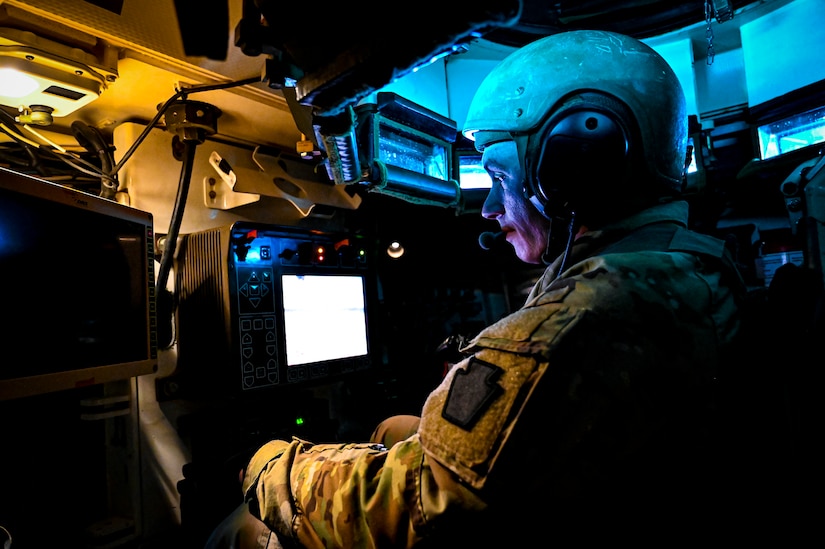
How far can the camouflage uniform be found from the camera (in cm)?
69

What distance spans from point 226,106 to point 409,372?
5.45ft

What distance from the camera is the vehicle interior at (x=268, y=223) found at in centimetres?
85

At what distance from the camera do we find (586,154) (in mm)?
975

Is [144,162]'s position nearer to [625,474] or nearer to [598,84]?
[598,84]

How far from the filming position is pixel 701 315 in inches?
30.4

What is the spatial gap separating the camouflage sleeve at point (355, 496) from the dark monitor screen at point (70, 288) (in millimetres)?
584

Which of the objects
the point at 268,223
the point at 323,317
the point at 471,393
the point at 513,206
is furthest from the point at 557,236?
the point at 268,223

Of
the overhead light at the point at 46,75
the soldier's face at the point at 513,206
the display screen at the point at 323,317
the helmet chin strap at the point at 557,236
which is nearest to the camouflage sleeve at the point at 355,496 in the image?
the helmet chin strap at the point at 557,236

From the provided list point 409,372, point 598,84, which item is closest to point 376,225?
point 409,372

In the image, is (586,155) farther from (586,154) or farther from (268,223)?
(268,223)

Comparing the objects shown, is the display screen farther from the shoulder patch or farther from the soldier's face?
the shoulder patch

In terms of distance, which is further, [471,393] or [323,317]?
[323,317]

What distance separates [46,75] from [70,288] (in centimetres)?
56

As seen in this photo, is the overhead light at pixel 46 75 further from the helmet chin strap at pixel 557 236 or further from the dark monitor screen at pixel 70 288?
the helmet chin strap at pixel 557 236
